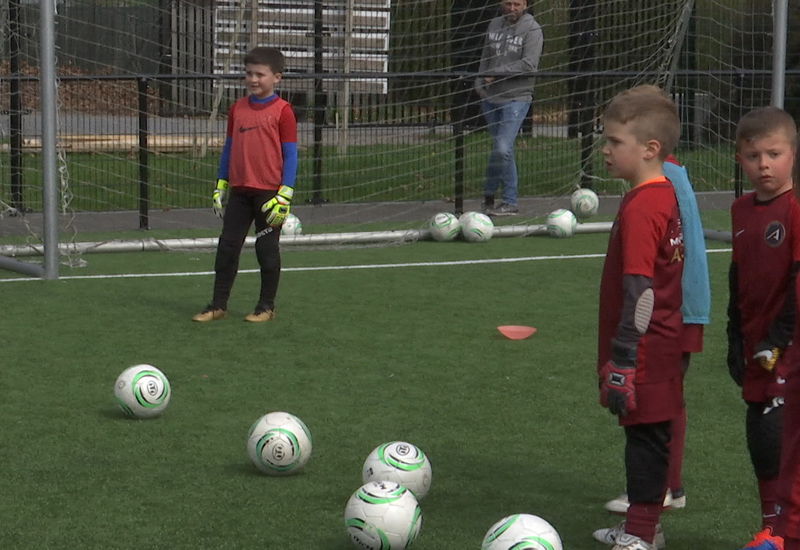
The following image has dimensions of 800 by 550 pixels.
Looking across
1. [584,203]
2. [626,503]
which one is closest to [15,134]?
[584,203]

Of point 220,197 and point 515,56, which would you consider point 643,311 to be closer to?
point 220,197

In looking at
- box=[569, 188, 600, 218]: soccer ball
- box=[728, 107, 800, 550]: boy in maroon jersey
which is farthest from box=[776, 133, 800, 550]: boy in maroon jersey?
box=[569, 188, 600, 218]: soccer ball

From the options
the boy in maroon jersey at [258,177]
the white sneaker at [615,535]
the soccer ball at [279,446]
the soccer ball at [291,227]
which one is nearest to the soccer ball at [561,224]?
the soccer ball at [291,227]

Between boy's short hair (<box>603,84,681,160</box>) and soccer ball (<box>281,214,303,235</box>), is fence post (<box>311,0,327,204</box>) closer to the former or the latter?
soccer ball (<box>281,214,303,235</box>)

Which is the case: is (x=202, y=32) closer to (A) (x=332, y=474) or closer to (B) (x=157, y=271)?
(B) (x=157, y=271)

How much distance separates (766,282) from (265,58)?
4.27 m

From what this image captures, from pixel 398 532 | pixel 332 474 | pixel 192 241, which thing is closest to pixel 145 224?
pixel 192 241

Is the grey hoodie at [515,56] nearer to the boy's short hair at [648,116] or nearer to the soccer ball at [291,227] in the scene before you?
the soccer ball at [291,227]

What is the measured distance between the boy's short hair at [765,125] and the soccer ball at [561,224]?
287 inches

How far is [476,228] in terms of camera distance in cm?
1117

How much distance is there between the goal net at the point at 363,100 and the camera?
11992 millimetres

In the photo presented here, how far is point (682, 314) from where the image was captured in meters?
4.20

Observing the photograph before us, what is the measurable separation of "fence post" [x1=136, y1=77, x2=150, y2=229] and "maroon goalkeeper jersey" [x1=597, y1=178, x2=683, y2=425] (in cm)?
834

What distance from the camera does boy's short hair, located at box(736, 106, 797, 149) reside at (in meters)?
4.13
